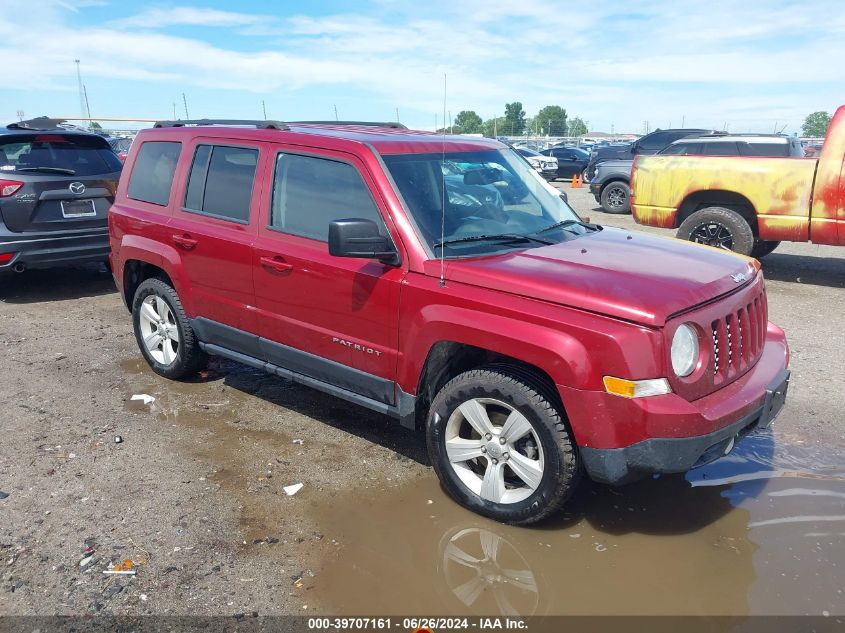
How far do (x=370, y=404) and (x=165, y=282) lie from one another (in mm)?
2274

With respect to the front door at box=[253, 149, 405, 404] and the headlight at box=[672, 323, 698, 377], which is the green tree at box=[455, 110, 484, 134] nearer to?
the front door at box=[253, 149, 405, 404]

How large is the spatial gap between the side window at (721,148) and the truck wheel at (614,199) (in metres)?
2.52

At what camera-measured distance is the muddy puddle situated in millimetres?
2963

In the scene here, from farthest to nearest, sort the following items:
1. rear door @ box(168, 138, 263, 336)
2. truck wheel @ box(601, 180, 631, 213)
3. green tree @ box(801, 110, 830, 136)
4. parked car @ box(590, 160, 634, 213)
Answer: green tree @ box(801, 110, 830, 136)
truck wheel @ box(601, 180, 631, 213)
parked car @ box(590, 160, 634, 213)
rear door @ box(168, 138, 263, 336)

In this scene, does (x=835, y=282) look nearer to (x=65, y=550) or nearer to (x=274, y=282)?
(x=274, y=282)

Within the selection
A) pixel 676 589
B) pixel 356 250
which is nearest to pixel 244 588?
pixel 356 250

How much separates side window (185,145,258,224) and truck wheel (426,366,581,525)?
6.37ft

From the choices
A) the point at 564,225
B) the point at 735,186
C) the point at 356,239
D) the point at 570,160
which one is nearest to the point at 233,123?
the point at 356,239

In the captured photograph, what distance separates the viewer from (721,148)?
12.6m

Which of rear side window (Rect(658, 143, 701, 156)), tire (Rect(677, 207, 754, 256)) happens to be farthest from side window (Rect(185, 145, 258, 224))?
rear side window (Rect(658, 143, 701, 156))

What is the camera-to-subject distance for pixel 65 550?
3295 mm

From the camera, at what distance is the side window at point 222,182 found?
4.46m

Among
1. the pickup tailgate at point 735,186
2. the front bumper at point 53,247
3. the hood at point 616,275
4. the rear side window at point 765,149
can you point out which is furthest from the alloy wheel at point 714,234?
the front bumper at point 53,247

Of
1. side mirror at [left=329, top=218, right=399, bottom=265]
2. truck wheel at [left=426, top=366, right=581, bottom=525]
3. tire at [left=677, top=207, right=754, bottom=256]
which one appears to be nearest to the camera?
truck wheel at [left=426, top=366, right=581, bottom=525]
